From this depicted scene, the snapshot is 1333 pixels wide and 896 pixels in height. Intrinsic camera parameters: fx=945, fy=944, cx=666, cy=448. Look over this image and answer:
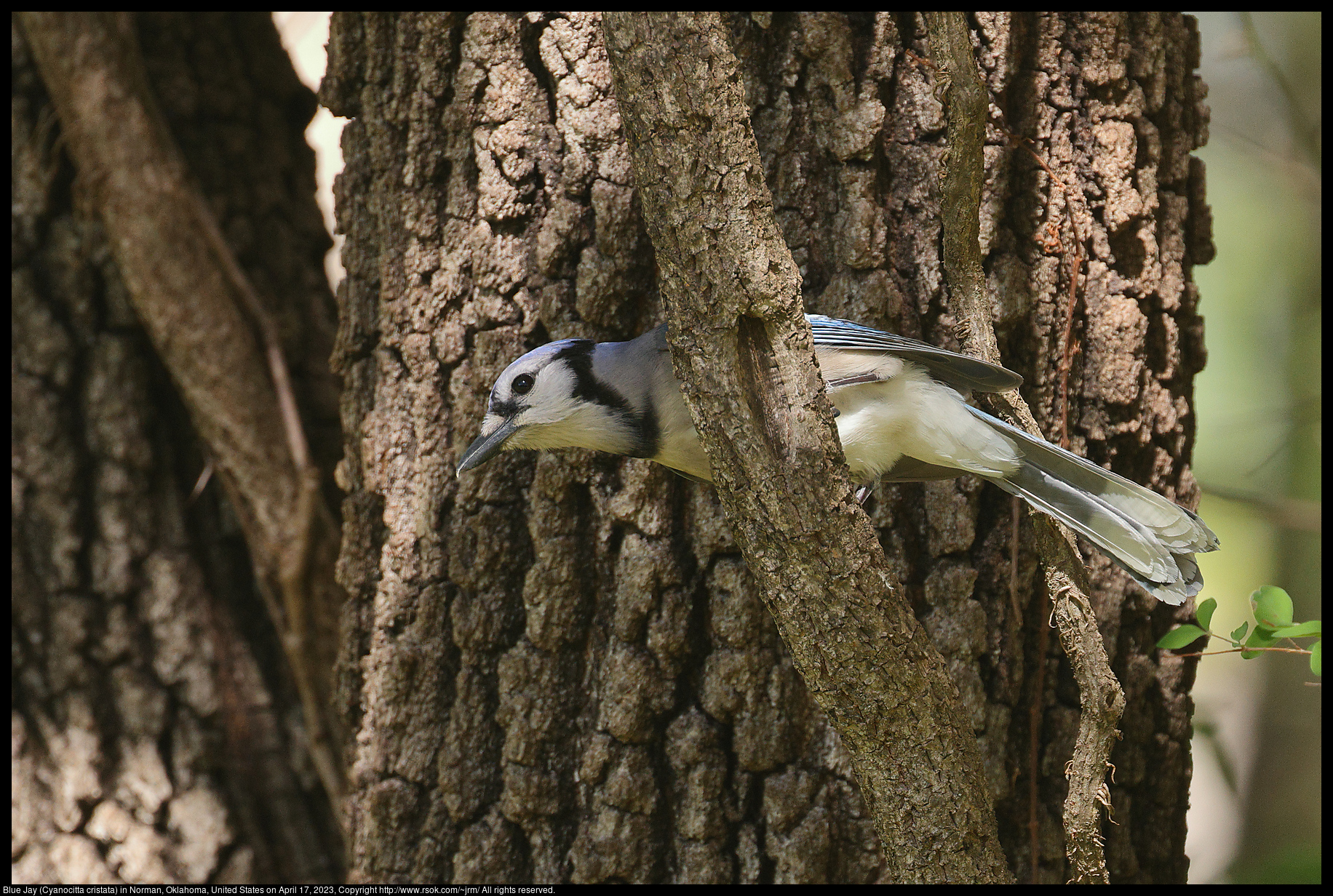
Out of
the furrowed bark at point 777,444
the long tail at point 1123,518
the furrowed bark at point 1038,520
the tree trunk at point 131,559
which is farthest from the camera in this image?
the tree trunk at point 131,559

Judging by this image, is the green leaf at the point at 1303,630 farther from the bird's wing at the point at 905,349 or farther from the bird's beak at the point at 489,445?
the bird's beak at the point at 489,445

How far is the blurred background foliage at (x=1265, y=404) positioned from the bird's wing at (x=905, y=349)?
1589mm

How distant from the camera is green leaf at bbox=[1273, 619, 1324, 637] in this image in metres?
1.44

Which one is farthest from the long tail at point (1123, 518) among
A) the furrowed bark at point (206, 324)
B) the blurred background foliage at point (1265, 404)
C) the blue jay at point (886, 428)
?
the furrowed bark at point (206, 324)

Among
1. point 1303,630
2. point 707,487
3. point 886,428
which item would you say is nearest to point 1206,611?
point 1303,630

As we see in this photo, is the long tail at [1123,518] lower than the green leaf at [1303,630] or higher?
higher

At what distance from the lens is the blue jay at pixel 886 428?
1520 mm

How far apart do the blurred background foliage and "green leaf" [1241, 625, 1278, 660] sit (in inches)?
52.3

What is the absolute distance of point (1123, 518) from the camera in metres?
1.52

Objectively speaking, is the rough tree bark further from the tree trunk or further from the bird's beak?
the tree trunk

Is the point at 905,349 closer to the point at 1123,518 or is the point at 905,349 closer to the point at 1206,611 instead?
the point at 1123,518

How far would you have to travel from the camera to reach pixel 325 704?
103 inches

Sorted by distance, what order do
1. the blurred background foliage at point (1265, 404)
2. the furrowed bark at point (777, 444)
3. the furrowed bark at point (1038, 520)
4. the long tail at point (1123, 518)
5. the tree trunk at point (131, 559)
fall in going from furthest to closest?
the blurred background foliage at point (1265, 404)
the tree trunk at point (131, 559)
the long tail at point (1123, 518)
the furrowed bark at point (1038, 520)
the furrowed bark at point (777, 444)

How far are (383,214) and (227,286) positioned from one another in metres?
0.89
